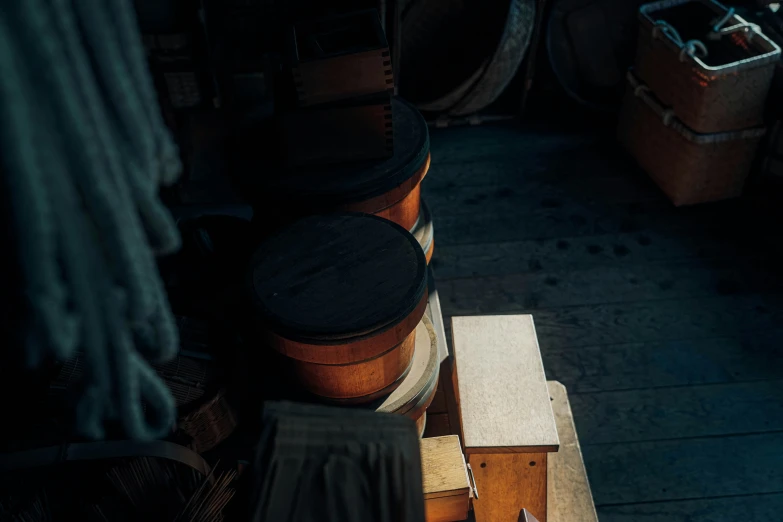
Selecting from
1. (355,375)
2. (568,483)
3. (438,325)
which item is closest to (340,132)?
(355,375)

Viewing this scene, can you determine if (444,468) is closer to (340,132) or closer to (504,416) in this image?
(504,416)

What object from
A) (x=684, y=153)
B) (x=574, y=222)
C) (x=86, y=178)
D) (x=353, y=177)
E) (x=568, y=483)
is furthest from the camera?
(x=574, y=222)

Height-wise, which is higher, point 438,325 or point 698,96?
point 698,96

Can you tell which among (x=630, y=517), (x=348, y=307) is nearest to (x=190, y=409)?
(x=348, y=307)

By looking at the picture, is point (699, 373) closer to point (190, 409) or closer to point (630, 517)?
point (630, 517)

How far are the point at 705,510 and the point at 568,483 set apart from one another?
0.51 metres

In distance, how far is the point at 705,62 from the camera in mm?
3242

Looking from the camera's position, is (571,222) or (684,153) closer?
(684,153)

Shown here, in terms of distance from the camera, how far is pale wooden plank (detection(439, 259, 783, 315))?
2.96 metres

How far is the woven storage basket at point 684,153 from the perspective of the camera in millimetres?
3113

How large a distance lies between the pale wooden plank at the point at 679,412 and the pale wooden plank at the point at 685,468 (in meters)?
0.04

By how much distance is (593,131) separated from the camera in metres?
3.95

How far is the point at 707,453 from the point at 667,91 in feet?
5.72

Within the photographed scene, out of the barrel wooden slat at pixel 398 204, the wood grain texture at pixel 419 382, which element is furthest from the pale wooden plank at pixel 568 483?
the barrel wooden slat at pixel 398 204
